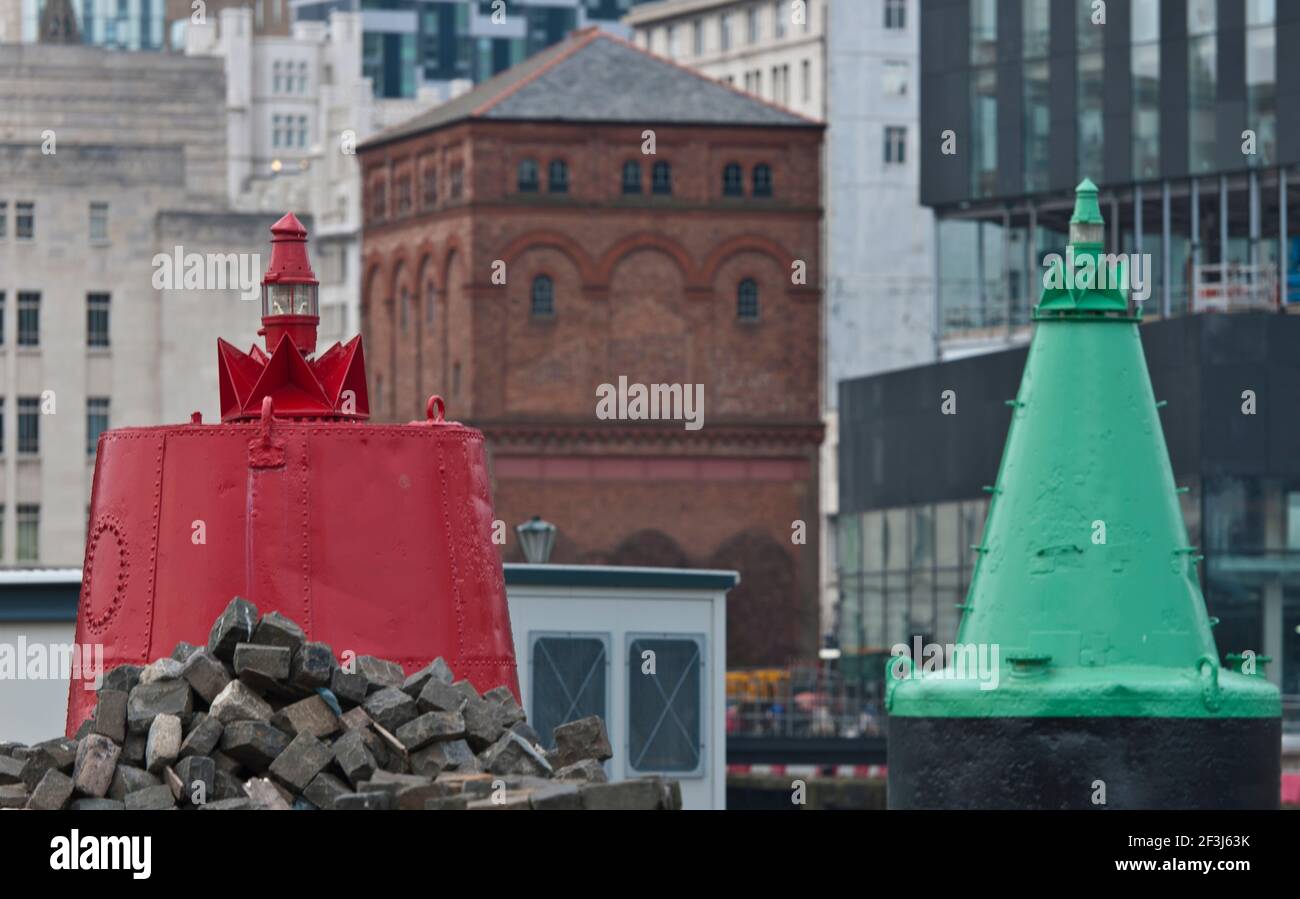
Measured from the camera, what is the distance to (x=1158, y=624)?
87.3 ft

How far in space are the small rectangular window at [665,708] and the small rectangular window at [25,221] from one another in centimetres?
10497

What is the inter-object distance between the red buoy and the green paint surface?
425 inches

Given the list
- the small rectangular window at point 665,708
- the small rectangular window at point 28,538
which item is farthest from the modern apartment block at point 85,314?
the small rectangular window at point 665,708

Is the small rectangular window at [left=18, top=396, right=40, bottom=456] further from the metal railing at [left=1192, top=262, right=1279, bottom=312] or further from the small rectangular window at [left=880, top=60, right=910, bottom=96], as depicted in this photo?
the metal railing at [left=1192, top=262, right=1279, bottom=312]

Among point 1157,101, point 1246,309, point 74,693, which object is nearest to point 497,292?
point 1157,101

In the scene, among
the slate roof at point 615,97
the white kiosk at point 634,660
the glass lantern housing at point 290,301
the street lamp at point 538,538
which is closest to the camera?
the glass lantern housing at point 290,301

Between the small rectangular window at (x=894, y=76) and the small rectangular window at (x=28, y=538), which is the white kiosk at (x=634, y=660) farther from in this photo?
the small rectangular window at (x=894, y=76)

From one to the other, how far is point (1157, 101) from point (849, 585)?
1368 centimetres

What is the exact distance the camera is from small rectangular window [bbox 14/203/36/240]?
133875 millimetres

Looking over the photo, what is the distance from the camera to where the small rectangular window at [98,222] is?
13438cm

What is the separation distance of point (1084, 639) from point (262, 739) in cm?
Result: 1504

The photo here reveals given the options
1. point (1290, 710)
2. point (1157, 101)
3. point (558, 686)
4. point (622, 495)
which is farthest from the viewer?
point (622, 495)

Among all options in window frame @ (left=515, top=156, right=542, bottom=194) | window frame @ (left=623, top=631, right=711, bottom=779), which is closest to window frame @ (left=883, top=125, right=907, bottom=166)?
window frame @ (left=515, top=156, right=542, bottom=194)
